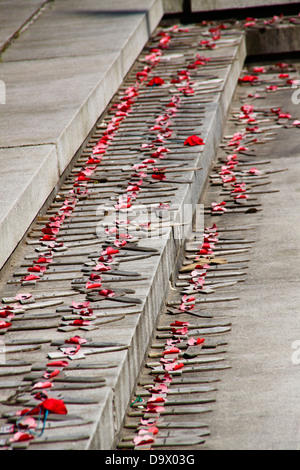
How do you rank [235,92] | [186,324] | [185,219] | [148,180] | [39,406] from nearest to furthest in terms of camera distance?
[39,406] → [186,324] → [185,219] → [148,180] → [235,92]

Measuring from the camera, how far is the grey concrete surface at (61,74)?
5477 mm

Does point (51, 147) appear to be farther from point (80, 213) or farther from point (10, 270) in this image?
point (10, 270)

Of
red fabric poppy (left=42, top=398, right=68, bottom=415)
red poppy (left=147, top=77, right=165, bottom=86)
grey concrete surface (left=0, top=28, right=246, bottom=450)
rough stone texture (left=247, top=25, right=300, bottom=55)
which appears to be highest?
red fabric poppy (left=42, top=398, right=68, bottom=415)

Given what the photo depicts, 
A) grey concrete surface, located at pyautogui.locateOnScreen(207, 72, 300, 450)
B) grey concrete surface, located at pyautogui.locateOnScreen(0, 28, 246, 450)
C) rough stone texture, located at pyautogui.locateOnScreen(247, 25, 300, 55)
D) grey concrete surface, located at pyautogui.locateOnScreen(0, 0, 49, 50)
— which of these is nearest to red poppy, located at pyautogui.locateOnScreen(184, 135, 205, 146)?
grey concrete surface, located at pyautogui.locateOnScreen(0, 28, 246, 450)

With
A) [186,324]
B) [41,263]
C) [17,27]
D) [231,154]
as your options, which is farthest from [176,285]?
[17,27]

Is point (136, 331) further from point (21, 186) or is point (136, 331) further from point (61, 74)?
point (61, 74)

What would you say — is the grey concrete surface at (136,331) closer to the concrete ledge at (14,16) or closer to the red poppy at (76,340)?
the red poppy at (76,340)

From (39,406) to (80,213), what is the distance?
86.3 inches

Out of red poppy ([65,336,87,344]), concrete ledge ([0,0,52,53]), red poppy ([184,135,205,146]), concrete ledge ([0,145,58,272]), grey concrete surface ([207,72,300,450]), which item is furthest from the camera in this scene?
concrete ledge ([0,0,52,53])

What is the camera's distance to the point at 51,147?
212 inches

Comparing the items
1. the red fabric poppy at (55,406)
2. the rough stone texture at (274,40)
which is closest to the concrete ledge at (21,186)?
the red fabric poppy at (55,406)

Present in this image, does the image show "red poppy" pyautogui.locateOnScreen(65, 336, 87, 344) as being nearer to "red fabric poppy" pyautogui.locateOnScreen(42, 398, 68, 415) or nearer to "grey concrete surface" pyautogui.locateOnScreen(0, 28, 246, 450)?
"grey concrete surface" pyautogui.locateOnScreen(0, 28, 246, 450)

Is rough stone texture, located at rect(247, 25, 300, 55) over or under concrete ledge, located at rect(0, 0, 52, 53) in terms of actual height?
under

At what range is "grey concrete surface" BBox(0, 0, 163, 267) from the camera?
548 cm
